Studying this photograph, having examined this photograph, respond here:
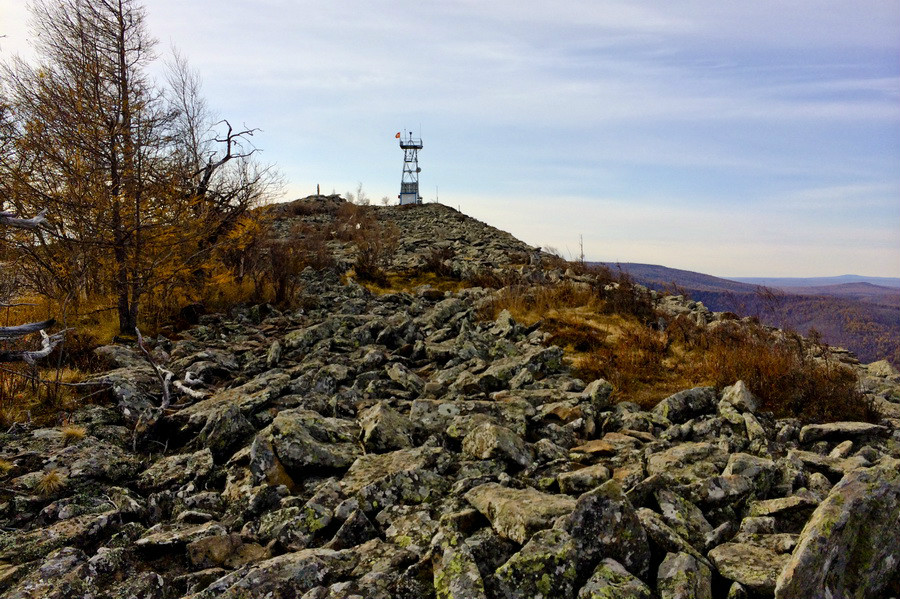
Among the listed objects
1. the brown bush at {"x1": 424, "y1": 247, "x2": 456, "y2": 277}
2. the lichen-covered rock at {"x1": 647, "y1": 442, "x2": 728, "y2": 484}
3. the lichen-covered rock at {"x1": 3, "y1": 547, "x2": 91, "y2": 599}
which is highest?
the brown bush at {"x1": 424, "y1": 247, "x2": 456, "y2": 277}

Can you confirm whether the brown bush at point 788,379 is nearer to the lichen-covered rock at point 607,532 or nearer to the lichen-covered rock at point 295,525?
the lichen-covered rock at point 607,532

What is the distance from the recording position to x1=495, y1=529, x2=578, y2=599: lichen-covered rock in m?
2.58

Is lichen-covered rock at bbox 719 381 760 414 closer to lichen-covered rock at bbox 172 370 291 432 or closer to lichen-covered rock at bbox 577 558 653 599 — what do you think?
lichen-covered rock at bbox 577 558 653 599

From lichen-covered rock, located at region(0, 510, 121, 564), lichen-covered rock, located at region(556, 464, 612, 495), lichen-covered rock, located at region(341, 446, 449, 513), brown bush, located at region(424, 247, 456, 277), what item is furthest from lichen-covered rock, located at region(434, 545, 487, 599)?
brown bush, located at region(424, 247, 456, 277)

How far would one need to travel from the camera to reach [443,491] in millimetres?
3844

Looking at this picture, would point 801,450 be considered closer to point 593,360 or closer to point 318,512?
point 593,360

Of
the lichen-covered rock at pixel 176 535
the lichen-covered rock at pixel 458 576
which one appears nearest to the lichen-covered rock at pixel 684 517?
the lichen-covered rock at pixel 458 576

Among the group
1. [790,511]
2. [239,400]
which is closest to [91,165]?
[239,400]

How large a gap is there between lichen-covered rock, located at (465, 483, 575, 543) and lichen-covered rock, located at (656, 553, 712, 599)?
25.3 inches

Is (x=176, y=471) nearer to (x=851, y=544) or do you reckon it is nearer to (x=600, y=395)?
(x=600, y=395)

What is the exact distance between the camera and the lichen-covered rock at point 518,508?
9.91 ft

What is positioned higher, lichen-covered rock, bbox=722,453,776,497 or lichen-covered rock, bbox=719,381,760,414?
lichen-covered rock, bbox=719,381,760,414

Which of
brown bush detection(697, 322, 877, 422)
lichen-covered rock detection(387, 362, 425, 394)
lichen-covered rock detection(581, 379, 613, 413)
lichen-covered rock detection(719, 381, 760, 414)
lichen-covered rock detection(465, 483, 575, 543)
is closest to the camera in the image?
lichen-covered rock detection(465, 483, 575, 543)

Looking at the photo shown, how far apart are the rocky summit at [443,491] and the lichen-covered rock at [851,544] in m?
0.01
